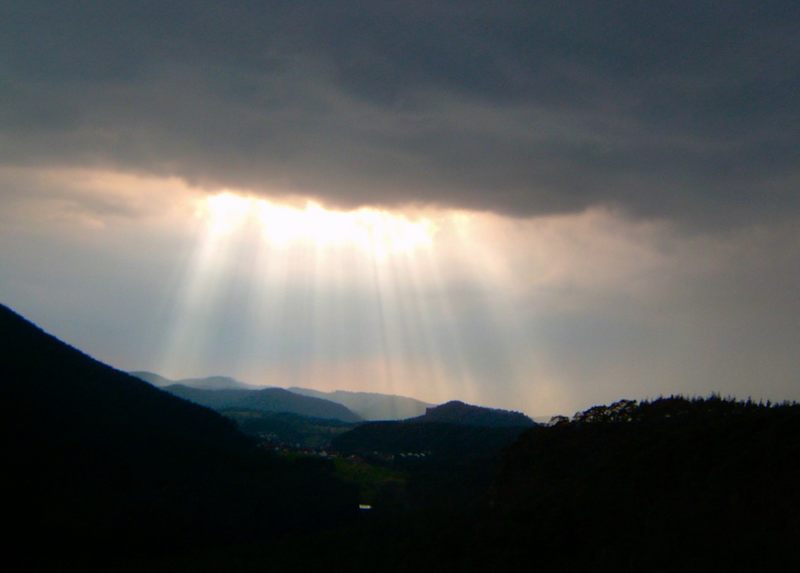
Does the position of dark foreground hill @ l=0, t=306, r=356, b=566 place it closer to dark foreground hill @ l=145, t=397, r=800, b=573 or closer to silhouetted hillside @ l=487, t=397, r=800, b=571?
dark foreground hill @ l=145, t=397, r=800, b=573

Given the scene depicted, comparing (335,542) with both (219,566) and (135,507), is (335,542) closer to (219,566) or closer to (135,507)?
(219,566)

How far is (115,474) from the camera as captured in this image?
3522 cm

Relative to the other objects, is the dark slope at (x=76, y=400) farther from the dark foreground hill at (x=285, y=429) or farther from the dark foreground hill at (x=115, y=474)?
the dark foreground hill at (x=285, y=429)

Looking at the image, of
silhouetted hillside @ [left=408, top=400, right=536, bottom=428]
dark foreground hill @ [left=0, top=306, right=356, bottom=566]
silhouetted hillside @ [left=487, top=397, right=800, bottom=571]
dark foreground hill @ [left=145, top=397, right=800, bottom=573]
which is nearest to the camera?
silhouetted hillside @ [left=487, top=397, right=800, bottom=571]

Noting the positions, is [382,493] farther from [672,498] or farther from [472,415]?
[472,415]

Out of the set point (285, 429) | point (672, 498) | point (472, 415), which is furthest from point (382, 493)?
point (472, 415)

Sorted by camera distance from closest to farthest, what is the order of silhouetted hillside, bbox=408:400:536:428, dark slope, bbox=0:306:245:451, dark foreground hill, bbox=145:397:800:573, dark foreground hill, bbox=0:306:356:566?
dark foreground hill, bbox=145:397:800:573
dark foreground hill, bbox=0:306:356:566
dark slope, bbox=0:306:245:451
silhouetted hillside, bbox=408:400:536:428

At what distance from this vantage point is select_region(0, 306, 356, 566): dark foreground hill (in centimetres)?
2697

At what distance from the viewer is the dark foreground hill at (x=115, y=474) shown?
26969 mm

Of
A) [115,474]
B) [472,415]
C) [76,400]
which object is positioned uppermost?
[472,415]

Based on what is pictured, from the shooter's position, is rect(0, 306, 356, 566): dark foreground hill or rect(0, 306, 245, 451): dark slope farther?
rect(0, 306, 245, 451): dark slope

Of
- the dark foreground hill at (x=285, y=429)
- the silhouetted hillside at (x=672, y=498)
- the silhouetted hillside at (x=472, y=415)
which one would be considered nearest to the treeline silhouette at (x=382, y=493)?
the silhouetted hillside at (x=672, y=498)

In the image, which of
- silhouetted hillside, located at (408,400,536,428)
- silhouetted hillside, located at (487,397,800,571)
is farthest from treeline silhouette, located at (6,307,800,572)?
silhouetted hillside, located at (408,400,536,428)

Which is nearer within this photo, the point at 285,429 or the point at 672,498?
the point at 672,498
